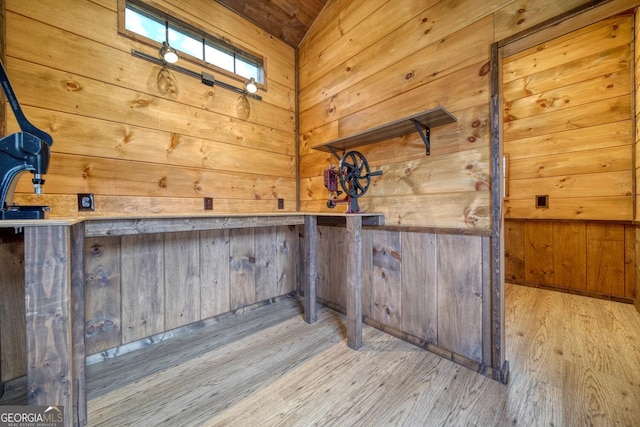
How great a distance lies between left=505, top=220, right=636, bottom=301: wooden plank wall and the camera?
2.45 metres

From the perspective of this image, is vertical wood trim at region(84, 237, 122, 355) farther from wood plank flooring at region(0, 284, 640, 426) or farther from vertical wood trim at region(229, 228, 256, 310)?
vertical wood trim at region(229, 228, 256, 310)

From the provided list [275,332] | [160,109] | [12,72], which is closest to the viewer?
[12,72]

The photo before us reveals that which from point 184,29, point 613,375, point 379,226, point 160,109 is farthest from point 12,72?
point 613,375

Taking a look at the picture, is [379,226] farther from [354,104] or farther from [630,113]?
[630,113]

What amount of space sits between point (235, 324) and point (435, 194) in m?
1.94

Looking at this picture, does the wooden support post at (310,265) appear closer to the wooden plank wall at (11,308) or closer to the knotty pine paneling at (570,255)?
the wooden plank wall at (11,308)

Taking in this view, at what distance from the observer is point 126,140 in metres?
1.68

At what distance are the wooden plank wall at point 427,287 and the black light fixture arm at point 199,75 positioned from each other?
1.73 metres

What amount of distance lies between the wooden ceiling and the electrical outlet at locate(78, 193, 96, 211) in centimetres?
192

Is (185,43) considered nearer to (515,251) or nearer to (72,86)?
(72,86)

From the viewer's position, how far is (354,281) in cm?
173

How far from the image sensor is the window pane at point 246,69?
2305 mm

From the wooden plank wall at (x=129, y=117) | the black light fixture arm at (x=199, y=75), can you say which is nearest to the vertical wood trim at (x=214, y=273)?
the wooden plank wall at (x=129, y=117)

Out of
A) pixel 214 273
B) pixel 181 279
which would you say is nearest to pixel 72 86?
pixel 181 279
